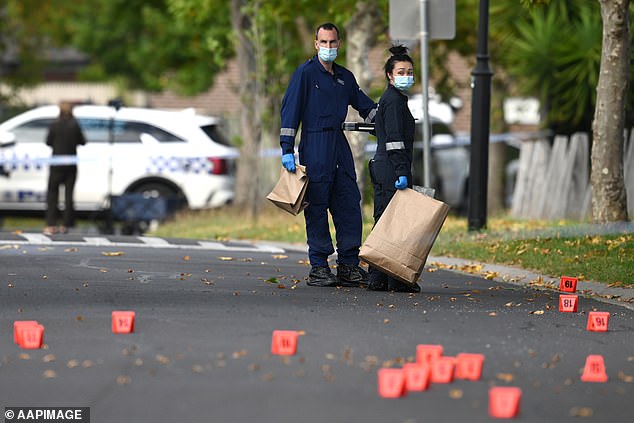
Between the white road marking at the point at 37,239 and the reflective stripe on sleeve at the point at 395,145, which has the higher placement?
the reflective stripe on sleeve at the point at 395,145

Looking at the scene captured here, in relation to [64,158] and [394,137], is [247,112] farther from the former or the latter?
[394,137]

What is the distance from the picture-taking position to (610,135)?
15.6 m

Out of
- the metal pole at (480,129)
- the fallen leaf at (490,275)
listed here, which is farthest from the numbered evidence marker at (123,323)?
the metal pole at (480,129)

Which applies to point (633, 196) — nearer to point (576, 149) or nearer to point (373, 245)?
point (576, 149)

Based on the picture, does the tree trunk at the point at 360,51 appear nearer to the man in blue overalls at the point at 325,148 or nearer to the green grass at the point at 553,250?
Answer: the green grass at the point at 553,250

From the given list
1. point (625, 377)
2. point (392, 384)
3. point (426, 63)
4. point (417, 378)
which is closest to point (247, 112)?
point (426, 63)

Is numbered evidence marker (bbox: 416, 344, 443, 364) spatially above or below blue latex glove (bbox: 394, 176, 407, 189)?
below

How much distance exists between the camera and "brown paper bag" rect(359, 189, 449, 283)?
422 inches

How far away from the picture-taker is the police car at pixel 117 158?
22000mm

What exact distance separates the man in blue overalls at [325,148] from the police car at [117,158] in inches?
421

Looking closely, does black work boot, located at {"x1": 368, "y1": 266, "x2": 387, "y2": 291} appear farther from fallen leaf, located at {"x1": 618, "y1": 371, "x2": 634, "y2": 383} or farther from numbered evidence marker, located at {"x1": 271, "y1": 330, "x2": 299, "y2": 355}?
fallen leaf, located at {"x1": 618, "y1": 371, "x2": 634, "y2": 383}

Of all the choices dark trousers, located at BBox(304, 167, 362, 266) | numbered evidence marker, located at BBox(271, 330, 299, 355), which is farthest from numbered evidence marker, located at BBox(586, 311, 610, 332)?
dark trousers, located at BBox(304, 167, 362, 266)

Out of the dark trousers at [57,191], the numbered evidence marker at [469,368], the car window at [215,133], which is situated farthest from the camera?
the car window at [215,133]

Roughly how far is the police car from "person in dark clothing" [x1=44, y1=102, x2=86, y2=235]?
201 centimetres
